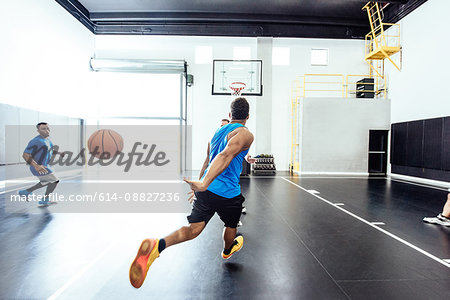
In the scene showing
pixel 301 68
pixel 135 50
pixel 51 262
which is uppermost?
pixel 135 50

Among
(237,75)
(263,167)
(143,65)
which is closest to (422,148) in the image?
(263,167)

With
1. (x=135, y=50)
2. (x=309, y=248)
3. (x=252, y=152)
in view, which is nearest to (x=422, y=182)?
(x=252, y=152)

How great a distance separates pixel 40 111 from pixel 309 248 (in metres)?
9.21

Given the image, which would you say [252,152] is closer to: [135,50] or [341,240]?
[135,50]

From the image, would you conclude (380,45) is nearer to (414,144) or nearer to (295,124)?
(414,144)

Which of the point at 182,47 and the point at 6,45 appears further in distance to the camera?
the point at 182,47

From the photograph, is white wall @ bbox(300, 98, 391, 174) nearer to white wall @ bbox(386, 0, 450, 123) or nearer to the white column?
white wall @ bbox(386, 0, 450, 123)

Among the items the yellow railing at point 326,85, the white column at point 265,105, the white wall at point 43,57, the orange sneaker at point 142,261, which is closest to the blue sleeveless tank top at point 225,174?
the orange sneaker at point 142,261

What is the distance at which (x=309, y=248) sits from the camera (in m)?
2.98

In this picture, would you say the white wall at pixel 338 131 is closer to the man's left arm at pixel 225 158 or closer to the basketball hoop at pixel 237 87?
the basketball hoop at pixel 237 87

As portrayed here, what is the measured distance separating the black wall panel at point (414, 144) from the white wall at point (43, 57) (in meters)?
12.6

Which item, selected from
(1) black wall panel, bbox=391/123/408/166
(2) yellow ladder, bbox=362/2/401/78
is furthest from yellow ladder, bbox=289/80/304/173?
(1) black wall panel, bbox=391/123/408/166

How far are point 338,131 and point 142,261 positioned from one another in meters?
10.1

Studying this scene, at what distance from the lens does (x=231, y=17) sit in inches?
427
